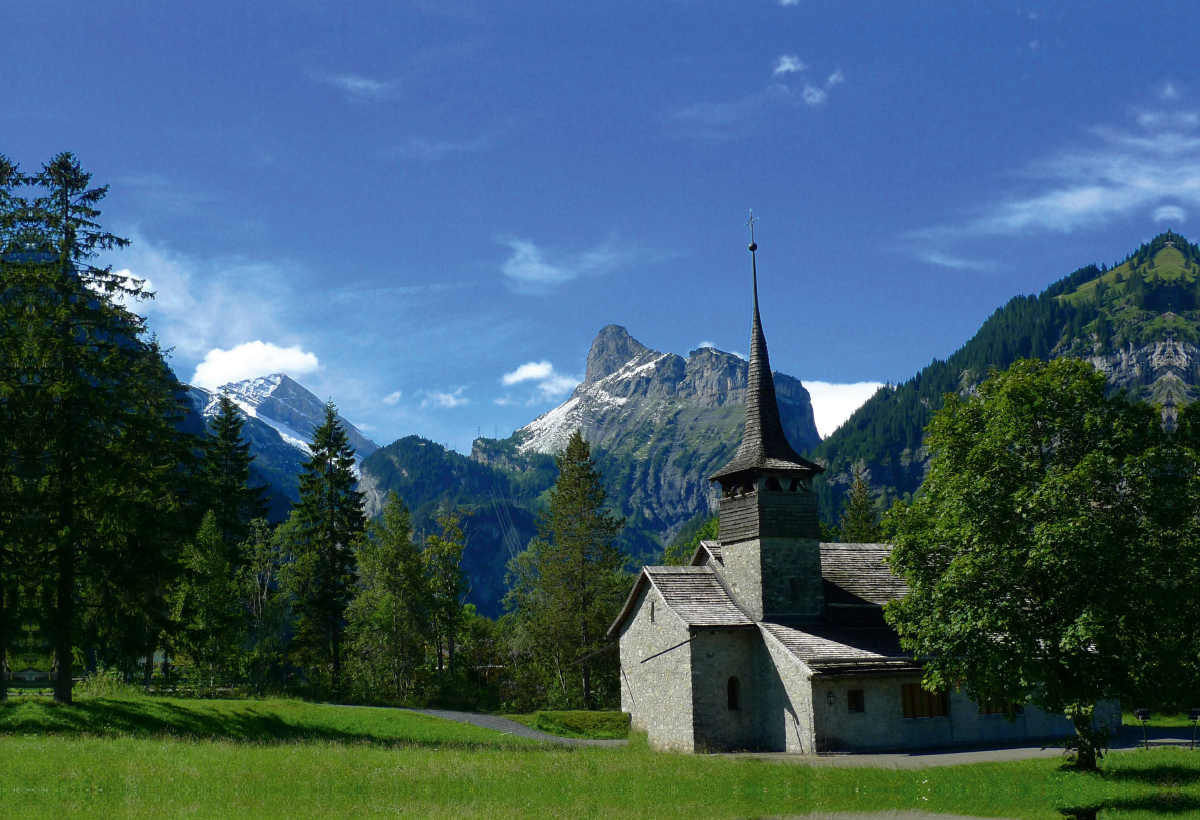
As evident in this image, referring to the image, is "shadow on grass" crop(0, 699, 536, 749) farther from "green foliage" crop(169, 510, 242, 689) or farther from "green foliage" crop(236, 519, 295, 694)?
"green foliage" crop(236, 519, 295, 694)

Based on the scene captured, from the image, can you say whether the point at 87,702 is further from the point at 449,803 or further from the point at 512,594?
Result: the point at 512,594

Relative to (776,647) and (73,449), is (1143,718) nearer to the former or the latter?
(776,647)

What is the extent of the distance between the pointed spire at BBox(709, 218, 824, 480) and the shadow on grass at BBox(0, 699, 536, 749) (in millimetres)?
14236

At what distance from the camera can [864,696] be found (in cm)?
3133

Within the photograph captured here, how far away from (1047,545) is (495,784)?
14.3m

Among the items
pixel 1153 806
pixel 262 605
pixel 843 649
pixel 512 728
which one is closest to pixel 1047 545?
pixel 1153 806

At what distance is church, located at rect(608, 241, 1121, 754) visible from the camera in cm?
3128

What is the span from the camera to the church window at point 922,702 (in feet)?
105

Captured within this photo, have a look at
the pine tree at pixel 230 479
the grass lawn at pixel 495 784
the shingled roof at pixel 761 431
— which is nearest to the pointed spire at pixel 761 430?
the shingled roof at pixel 761 431

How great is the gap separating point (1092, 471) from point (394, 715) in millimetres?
30451

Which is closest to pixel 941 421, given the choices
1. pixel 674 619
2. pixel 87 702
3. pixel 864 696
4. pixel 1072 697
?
pixel 1072 697

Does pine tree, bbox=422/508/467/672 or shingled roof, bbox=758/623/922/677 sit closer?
shingled roof, bbox=758/623/922/677

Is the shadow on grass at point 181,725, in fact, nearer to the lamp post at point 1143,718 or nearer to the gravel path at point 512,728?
the gravel path at point 512,728

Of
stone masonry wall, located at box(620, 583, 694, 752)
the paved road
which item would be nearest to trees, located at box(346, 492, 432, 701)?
stone masonry wall, located at box(620, 583, 694, 752)
